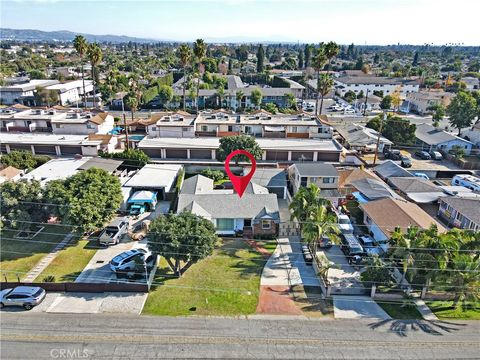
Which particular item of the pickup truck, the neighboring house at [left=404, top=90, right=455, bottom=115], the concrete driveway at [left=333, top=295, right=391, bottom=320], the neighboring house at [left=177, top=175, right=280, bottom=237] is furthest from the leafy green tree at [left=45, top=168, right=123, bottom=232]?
the neighboring house at [left=404, top=90, right=455, bottom=115]

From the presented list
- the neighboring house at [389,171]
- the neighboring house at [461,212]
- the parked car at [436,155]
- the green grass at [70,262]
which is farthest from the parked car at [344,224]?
the parked car at [436,155]

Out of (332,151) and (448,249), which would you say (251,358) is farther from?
(332,151)

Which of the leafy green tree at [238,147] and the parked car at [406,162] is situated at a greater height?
the leafy green tree at [238,147]

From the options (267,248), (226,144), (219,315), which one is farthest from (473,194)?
(219,315)

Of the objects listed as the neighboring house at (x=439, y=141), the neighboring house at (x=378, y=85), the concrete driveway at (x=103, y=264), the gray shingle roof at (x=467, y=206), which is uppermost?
the neighboring house at (x=378, y=85)

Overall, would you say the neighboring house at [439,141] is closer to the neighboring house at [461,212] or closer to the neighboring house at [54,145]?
the neighboring house at [461,212]

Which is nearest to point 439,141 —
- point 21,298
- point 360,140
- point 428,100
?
point 360,140

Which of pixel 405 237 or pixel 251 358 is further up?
pixel 405 237

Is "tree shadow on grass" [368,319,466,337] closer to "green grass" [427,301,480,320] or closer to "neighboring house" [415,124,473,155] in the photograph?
"green grass" [427,301,480,320]
